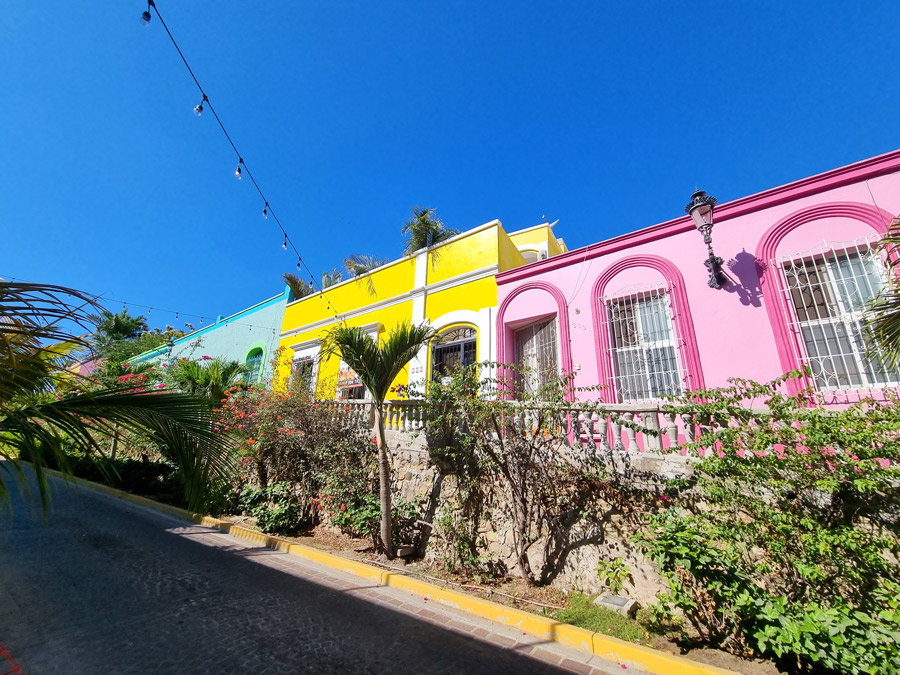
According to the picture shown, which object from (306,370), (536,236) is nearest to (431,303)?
(306,370)

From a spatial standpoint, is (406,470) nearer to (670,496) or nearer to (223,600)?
(223,600)

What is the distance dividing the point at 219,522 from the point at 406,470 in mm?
4594

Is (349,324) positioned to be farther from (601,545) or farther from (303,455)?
(601,545)

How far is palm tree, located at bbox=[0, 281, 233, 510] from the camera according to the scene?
2732 mm

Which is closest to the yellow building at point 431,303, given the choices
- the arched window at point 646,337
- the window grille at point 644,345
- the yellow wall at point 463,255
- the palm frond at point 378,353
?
the yellow wall at point 463,255

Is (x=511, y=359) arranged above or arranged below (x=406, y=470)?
above

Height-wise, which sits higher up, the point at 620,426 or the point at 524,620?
the point at 620,426

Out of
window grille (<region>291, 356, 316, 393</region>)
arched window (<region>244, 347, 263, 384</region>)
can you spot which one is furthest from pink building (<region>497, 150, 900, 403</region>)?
arched window (<region>244, 347, 263, 384</region>)

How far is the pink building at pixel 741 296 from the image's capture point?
5.40 metres

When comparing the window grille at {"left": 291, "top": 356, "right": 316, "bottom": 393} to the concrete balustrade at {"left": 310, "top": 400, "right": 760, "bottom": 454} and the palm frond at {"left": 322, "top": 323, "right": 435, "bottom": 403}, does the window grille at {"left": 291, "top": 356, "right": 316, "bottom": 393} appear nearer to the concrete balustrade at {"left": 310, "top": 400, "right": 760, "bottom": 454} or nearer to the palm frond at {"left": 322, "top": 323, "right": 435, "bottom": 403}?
the palm frond at {"left": 322, "top": 323, "right": 435, "bottom": 403}

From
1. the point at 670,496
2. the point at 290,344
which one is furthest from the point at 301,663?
the point at 290,344

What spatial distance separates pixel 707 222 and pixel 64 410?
8.26m

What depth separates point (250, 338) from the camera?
16281 mm

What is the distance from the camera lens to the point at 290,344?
45.8ft
